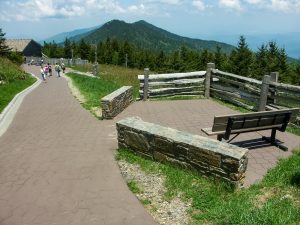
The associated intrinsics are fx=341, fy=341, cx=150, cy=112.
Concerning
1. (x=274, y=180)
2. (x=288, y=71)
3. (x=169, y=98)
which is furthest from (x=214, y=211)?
(x=288, y=71)

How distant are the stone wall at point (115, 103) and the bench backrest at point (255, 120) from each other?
495 centimetres

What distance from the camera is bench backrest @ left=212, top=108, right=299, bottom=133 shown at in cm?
768

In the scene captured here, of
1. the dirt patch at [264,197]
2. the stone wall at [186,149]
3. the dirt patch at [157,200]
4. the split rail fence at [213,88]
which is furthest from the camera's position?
the split rail fence at [213,88]

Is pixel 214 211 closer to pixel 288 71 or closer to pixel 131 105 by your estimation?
pixel 131 105

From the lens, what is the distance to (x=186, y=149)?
22.3 ft

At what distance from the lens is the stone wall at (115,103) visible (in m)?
11.7

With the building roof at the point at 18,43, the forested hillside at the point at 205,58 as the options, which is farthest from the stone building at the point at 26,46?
the forested hillside at the point at 205,58

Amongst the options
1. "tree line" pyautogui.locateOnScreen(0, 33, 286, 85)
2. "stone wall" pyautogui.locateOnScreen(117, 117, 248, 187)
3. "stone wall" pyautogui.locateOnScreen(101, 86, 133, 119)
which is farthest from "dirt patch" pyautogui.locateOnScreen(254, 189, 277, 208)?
"tree line" pyautogui.locateOnScreen(0, 33, 286, 85)

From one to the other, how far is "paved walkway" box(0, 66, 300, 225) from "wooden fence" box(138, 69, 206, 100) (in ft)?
6.04

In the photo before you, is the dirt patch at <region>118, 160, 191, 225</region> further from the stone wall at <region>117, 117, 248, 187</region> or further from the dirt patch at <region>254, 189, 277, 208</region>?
the dirt patch at <region>254, 189, 277, 208</region>

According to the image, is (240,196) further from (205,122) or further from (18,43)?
(18,43)

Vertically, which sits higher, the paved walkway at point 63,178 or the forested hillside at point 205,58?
the paved walkway at point 63,178

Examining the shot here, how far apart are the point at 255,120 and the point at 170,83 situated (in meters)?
7.75

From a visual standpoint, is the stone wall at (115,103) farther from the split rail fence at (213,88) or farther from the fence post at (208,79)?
the fence post at (208,79)
